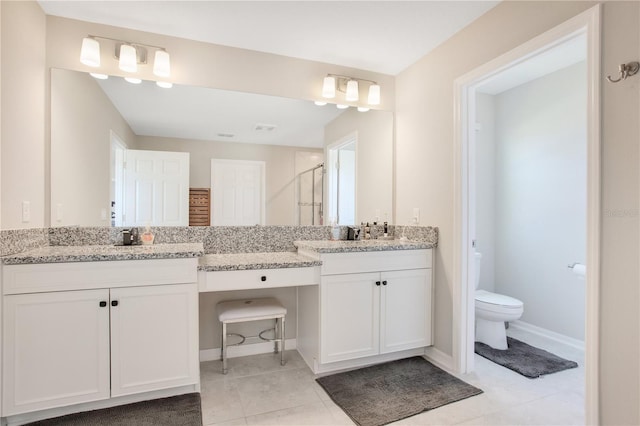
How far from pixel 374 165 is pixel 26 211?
2396 mm

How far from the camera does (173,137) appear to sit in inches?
95.5

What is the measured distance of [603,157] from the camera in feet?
5.01

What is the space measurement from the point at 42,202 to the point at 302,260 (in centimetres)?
161

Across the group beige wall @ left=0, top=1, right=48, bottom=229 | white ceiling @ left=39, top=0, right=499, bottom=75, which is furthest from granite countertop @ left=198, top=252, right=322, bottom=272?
white ceiling @ left=39, top=0, right=499, bottom=75

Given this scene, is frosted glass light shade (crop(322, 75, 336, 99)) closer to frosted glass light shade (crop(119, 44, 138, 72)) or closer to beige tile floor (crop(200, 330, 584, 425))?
frosted glass light shade (crop(119, 44, 138, 72))

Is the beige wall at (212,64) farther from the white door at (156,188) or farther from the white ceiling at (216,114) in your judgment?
the white door at (156,188)

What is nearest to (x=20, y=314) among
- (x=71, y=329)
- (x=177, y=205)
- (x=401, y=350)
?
(x=71, y=329)

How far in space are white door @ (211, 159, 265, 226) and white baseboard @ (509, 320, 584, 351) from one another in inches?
105

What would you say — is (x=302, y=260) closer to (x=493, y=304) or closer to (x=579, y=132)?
(x=493, y=304)

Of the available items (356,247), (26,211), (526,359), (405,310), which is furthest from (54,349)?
(526,359)

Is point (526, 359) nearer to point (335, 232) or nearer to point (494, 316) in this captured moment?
point (494, 316)

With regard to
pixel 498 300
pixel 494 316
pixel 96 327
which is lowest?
pixel 494 316

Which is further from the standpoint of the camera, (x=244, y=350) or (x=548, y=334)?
(x=548, y=334)

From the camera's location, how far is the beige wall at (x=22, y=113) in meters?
1.71
